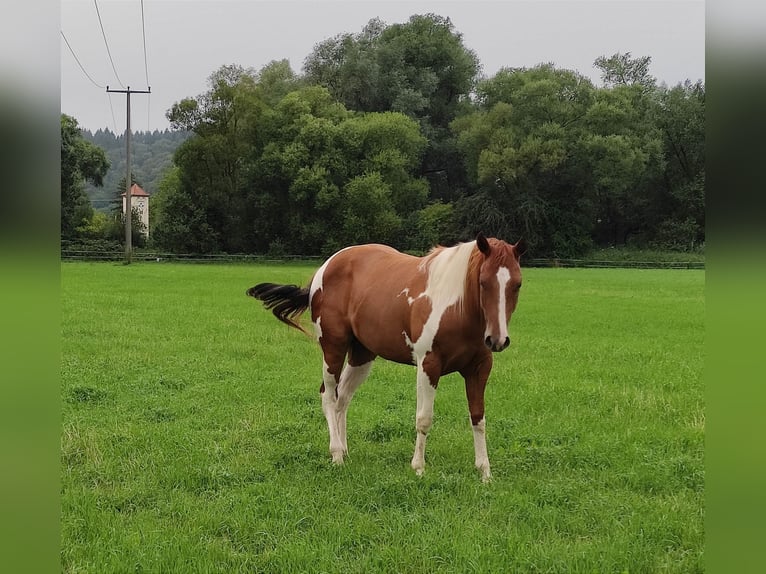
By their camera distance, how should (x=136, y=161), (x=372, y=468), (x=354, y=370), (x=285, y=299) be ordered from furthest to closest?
(x=136, y=161), (x=285, y=299), (x=354, y=370), (x=372, y=468)

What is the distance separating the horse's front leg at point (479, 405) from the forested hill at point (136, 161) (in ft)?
147

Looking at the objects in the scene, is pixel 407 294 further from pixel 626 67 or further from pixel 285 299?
pixel 626 67

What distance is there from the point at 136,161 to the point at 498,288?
8724cm

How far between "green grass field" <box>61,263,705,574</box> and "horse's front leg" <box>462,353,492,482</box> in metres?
0.17

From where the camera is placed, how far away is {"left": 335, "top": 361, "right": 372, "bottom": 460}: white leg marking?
208 inches

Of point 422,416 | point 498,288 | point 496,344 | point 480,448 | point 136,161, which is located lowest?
point 480,448

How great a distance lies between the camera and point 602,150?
1533 inches

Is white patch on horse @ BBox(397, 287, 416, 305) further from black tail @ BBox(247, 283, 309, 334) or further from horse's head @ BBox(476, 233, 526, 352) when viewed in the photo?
black tail @ BBox(247, 283, 309, 334)

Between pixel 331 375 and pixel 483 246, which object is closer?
pixel 483 246

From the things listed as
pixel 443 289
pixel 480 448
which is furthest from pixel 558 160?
pixel 480 448

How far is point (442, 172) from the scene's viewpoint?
46312 mm
